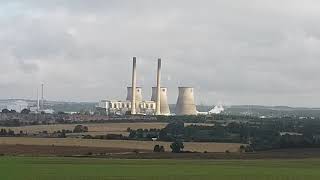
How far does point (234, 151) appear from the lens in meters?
98.9

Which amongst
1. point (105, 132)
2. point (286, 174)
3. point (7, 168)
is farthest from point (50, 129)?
point (286, 174)

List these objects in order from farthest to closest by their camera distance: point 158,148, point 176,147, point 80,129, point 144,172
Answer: point 80,129, point 176,147, point 158,148, point 144,172

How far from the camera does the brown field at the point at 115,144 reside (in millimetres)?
100812

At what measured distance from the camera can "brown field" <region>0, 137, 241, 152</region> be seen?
101 m

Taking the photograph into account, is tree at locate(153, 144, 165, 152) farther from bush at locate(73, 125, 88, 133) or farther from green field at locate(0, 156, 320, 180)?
green field at locate(0, 156, 320, 180)

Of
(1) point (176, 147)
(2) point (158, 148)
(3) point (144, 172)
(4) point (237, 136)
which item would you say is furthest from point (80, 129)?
(3) point (144, 172)

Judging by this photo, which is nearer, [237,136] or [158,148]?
[158,148]

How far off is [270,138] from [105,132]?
31566 millimetres

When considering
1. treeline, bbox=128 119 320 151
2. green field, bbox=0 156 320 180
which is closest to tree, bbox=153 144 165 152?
treeline, bbox=128 119 320 151

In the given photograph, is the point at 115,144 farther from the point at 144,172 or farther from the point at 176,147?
the point at 144,172

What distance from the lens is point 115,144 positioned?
103312 mm

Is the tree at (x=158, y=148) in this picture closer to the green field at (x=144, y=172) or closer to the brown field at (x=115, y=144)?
the brown field at (x=115, y=144)

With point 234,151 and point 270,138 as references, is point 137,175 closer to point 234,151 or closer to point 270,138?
point 234,151

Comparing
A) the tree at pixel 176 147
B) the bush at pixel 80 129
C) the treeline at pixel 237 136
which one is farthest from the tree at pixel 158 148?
the bush at pixel 80 129
